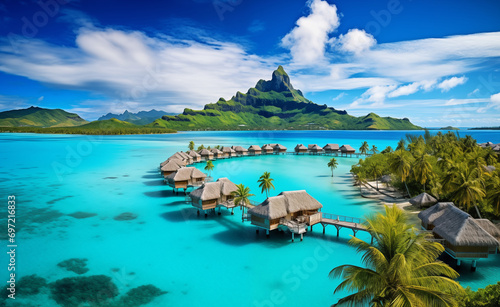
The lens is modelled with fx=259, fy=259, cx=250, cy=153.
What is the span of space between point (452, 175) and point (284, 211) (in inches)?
706

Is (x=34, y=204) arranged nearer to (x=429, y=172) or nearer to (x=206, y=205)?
(x=206, y=205)

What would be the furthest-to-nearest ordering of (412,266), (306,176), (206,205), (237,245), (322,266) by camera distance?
(306,176), (206,205), (237,245), (322,266), (412,266)

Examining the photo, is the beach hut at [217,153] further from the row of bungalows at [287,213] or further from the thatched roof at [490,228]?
the thatched roof at [490,228]

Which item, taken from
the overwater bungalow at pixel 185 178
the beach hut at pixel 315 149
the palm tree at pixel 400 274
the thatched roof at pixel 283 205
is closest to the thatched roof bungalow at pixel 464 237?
the palm tree at pixel 400 274

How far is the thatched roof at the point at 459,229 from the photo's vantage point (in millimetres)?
18234

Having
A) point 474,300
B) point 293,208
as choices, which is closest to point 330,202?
point 293,208

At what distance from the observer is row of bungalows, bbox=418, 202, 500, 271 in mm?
18266

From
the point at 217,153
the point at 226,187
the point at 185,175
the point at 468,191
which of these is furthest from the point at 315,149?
the point at 468,191

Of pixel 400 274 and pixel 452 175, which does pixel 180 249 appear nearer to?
pixel 400 274

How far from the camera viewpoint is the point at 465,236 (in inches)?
728

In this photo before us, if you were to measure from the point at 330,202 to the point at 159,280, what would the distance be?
24684 millimetres

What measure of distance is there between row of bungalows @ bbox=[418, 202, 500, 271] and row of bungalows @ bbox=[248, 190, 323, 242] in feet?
33.0

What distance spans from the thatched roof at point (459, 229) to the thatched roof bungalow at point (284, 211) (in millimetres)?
9843

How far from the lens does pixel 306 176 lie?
Result: 2117 inches
